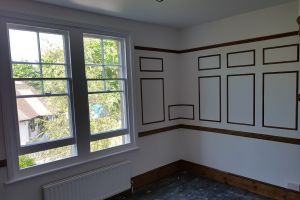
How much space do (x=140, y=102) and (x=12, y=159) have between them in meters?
1.84

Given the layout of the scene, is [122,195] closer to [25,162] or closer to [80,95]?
[25,162]

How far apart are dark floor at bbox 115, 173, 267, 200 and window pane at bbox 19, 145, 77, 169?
3.31 feet

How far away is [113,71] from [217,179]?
243 cm

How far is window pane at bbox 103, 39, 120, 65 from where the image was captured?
10.3 ft

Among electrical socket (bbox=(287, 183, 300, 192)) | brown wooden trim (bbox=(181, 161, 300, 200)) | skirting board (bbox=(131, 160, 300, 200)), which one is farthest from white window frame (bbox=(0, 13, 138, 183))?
electrical socket (bbox=(287, 183, 300, 192))

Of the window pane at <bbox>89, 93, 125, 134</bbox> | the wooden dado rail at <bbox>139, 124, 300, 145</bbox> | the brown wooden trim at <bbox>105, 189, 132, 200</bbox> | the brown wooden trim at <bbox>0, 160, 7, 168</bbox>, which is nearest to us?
the brown wooden trim at <bbox>0, 160, 7, 168</bbox>

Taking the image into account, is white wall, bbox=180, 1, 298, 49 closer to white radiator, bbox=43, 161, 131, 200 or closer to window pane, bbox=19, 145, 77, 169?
white radiator, bbox=43, 161, 131, 200

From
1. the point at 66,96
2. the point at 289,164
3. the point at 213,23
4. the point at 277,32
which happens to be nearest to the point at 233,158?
the point at 289,164

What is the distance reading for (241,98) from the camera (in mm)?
3256

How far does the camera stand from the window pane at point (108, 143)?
303cm

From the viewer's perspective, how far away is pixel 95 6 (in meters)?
2.69

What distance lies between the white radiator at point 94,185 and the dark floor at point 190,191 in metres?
0.26

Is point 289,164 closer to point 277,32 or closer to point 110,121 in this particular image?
point 277,32

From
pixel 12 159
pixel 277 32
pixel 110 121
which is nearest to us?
pixel 12 159
